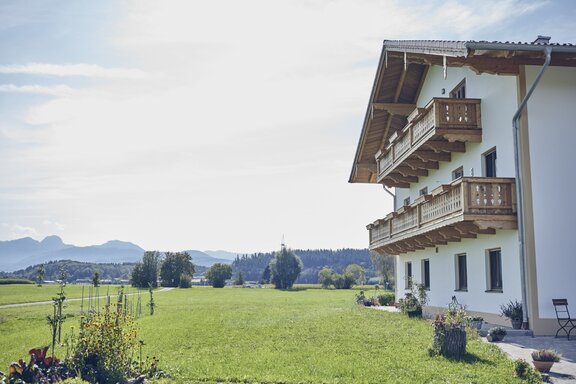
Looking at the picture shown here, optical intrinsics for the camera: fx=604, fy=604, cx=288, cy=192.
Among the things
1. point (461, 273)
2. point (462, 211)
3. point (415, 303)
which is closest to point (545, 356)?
point (462, 211)

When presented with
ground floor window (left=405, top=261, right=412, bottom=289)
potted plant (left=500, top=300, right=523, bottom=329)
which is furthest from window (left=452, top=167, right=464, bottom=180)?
ground floor window (left=405, top=261, right=412, bottom=289)

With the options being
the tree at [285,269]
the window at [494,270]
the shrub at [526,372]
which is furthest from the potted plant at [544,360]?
the tree at [285,269]

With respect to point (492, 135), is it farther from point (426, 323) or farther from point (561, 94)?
point (426, 323)

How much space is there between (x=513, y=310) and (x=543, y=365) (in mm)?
6390

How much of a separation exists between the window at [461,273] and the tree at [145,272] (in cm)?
7049

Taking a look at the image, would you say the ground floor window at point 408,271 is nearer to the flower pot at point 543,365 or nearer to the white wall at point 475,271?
the white wall at point 475,271

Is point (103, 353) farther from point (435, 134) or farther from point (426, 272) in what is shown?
point (426, 272)

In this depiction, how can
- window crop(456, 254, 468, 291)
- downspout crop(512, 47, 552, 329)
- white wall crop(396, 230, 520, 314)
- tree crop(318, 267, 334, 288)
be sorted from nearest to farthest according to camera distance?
downspout crop(512, 47, 552, 329) < white wall crop(396, 230, 520, 314) < window crop(456, 254, 468, 291) < tree crop(318, 267, 334, 288)

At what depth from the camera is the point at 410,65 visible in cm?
2719

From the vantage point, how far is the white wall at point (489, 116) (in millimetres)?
18703

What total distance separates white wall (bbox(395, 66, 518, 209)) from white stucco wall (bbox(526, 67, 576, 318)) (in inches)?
33.2

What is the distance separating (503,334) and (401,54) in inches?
504

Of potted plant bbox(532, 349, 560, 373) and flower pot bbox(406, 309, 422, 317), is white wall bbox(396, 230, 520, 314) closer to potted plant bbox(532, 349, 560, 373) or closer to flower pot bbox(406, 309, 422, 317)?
flower pot bbox(406, 309, 422, 317)

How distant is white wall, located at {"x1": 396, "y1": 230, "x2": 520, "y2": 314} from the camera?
18516mm
